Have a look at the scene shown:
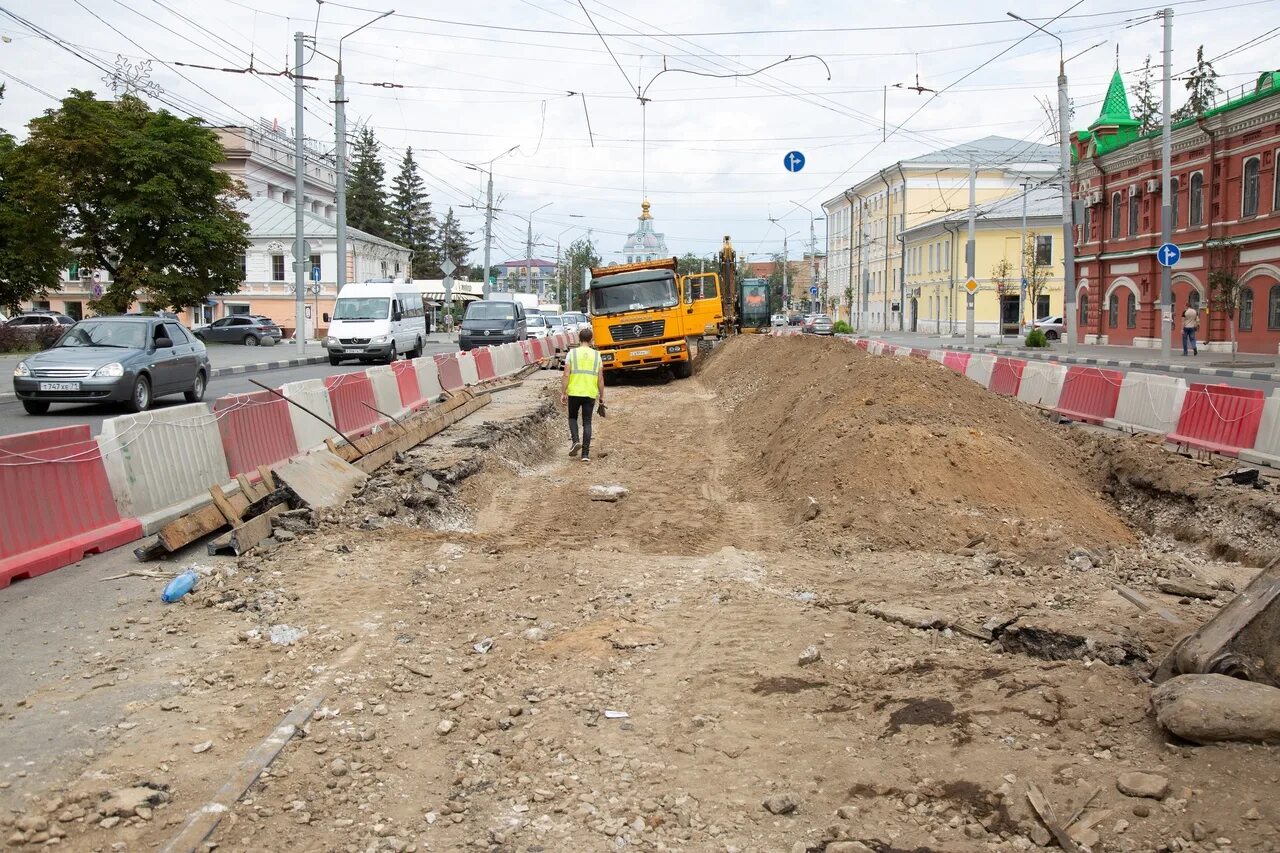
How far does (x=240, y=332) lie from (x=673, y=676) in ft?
179

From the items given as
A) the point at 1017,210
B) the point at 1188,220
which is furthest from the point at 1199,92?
the point at 1188,220

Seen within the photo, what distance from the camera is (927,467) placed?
10.9 m

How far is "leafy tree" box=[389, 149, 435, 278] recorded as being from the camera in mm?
109812

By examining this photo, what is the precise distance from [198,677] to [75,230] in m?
45.1

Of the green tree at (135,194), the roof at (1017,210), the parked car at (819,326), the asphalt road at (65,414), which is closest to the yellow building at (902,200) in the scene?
the roof at (1017,210)

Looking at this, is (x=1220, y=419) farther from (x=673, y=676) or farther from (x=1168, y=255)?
(x=1168, y=255)

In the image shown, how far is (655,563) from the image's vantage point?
340 inches

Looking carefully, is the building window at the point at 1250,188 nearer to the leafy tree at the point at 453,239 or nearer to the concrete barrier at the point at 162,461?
the concrete barrier at the point at 162,461

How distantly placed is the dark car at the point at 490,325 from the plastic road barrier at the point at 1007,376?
854 inches

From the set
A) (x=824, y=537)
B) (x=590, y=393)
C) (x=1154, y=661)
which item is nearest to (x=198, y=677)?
(x=1154, y=661)

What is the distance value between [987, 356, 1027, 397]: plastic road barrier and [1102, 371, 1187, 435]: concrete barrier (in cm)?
430

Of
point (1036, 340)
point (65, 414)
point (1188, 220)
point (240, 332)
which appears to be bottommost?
point (65, 414)

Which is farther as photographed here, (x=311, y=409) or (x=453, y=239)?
(x=453, y=239)

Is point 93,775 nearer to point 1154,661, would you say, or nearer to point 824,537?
point 1154,661
